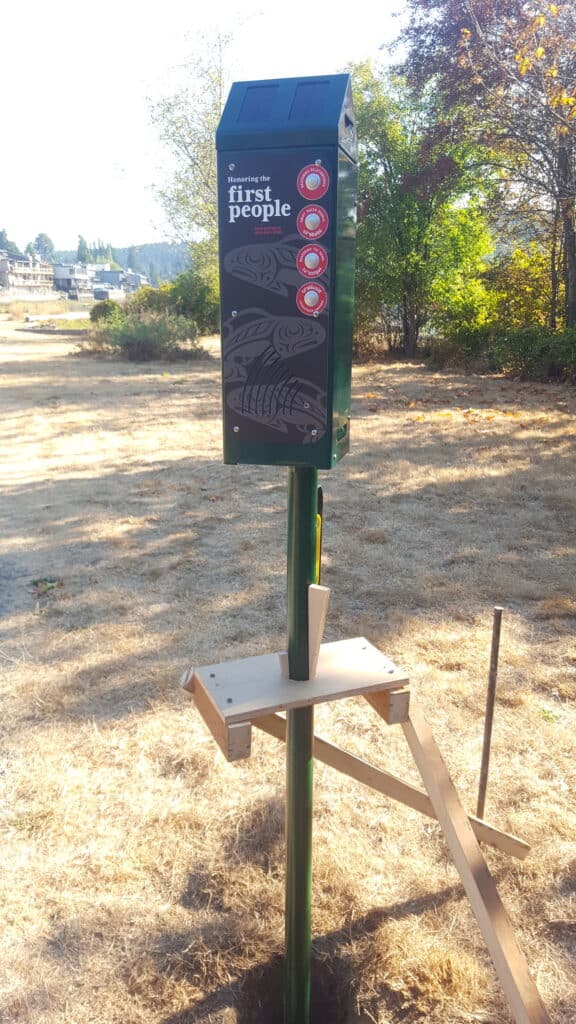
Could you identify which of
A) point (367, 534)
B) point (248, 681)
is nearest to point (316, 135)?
point (248, 681)

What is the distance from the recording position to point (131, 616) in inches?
162

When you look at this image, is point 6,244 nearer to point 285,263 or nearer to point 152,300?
point 152,300

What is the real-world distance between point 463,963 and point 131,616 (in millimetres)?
2534

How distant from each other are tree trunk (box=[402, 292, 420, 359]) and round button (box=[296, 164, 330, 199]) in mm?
15071

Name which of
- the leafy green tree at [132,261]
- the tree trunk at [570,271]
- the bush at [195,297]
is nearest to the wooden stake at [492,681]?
the tree trunk at [570,271]

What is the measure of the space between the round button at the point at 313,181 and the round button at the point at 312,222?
24 mm

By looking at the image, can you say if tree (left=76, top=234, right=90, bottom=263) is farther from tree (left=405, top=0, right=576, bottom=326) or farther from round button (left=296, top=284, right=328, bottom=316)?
round button (left=296, top=284, right=328, bottom=316)

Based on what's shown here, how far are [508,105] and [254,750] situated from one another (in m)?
9.11

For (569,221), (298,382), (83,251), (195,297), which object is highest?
(83,251)

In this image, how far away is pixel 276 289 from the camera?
60.2 inches

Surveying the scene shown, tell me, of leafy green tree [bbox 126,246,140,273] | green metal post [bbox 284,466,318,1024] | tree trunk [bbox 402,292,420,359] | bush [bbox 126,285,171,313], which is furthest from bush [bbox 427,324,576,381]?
leafy green tree [bbox 126,246,140,273]

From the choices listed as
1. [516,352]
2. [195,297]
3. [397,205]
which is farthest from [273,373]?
[195,297]

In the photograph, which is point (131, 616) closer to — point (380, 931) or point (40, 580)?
point (40, 580)

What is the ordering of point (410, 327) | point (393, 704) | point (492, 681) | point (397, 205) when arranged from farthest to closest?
1. point (410, 327)
2. point (397, 205)
3. point (492, 681)
4. point (393, 704)
